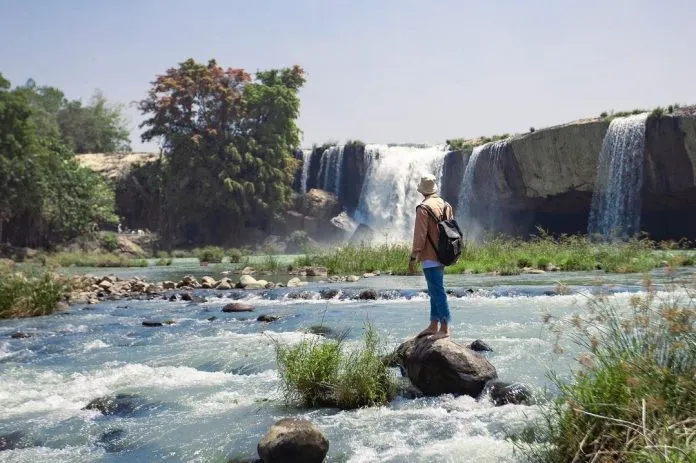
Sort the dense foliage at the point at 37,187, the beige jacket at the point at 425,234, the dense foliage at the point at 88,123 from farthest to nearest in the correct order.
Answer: the dense foliage at the point at 88,123 < the dense foliage at the point at 37,187 < the beige jacket at the point at 425,234

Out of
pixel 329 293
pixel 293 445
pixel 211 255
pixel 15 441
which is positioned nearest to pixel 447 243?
pixel 293 445

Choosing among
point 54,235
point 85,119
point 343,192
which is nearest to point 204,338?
point 54,235

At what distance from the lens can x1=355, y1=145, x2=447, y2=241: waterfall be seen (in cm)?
4038

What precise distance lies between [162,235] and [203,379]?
128 ft

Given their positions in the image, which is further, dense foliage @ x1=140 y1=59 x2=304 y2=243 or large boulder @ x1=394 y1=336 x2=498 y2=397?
dense foliage @ x1=140 y1=59 x2=304 y2=243

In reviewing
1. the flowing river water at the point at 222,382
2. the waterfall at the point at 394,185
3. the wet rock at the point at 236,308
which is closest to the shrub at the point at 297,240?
the waterfall at the point at 394,185

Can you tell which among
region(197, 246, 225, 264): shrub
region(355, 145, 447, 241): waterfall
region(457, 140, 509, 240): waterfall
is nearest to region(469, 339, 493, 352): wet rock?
region(197, 246, 225, 264): shrub

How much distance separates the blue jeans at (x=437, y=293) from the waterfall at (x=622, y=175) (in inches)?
955

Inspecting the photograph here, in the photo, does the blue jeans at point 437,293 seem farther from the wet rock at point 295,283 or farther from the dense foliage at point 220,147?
the dense foliage at point 220,147

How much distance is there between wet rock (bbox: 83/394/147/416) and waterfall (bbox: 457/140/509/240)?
30.0m

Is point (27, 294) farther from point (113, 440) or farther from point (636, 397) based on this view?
point (636, 397)

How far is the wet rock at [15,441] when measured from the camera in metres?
5.73

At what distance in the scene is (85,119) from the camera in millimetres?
66000

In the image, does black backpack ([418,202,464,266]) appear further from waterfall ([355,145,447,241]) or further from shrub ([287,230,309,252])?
shrub ([287,230,309,252])
